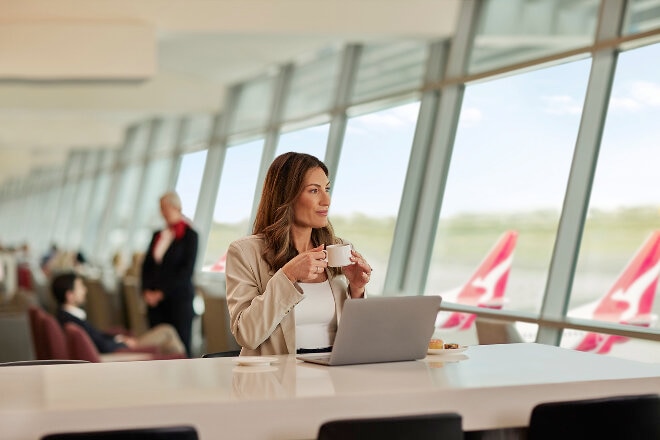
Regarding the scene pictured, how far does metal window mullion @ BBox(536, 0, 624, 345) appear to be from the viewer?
5656 mm

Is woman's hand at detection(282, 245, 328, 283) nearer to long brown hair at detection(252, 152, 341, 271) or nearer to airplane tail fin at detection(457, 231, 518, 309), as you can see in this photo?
long brown hair at detection(252, 152, 341, 271)

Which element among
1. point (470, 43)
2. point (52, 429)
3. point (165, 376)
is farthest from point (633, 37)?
point (52, 429)

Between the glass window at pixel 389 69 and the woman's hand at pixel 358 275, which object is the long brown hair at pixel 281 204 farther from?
the glass window at pixel 389 69

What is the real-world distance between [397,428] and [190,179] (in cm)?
1103

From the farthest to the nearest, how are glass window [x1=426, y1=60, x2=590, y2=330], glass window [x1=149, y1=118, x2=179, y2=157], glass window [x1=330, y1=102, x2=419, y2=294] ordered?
1. glass window [x1=149, y1=118, x2=179, y2=157]
2. glass window [x1=330, y1=102, x2=419, y2=294]
3. glass window [x1=426, y1=60, x2=590, y2=330]

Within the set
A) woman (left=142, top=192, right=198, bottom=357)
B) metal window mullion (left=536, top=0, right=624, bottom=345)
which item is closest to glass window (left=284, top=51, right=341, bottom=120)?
woman (left=142, top=192, right=198, bottom=357)

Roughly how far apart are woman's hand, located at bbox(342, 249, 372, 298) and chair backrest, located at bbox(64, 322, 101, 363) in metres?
2.46

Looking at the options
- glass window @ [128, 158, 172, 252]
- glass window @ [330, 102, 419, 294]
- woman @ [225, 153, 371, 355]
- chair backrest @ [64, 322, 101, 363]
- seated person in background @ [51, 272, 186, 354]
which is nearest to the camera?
woman @ [225, 153, 371, 355]

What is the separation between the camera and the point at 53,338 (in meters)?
5.90

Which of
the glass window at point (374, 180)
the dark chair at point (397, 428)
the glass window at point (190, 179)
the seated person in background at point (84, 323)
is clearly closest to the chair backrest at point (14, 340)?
the seated person in background at point (84, 323)

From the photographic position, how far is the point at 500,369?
2660 millimetres

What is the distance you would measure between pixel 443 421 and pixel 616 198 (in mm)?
3826

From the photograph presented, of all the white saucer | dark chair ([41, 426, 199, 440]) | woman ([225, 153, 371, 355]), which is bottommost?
dark chair ([41, 426, 199, 440])

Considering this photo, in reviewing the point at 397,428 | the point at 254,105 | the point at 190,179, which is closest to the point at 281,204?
the point at 397,428
